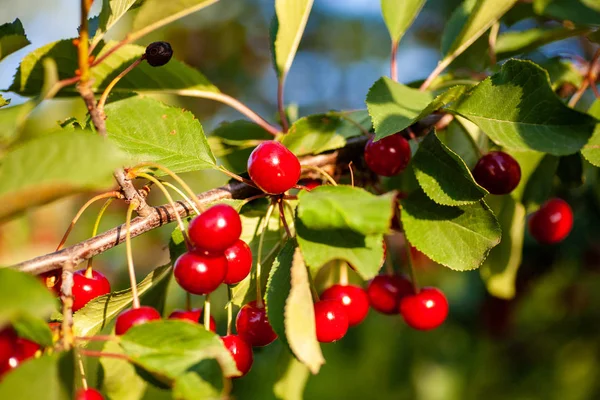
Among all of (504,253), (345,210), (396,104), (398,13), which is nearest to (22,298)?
(345,210)

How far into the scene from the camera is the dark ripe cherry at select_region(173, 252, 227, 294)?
41.0 inches

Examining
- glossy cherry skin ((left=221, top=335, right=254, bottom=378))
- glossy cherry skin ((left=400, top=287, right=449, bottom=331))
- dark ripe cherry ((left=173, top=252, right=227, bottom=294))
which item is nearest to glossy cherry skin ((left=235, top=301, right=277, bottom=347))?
glossy cherry skin ((left=221, top=335, right=254, bottom=378))

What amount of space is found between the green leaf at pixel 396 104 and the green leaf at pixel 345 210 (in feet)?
0.53

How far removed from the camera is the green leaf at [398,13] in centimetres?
163

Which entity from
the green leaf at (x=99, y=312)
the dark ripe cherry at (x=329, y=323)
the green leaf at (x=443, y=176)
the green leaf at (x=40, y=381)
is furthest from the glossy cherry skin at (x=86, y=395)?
the green leaf at (x=443, y=176)

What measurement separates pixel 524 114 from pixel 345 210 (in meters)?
0.47

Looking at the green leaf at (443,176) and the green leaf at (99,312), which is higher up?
the green leaf at (443,176)

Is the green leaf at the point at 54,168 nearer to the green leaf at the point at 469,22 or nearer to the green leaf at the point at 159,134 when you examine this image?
the green leaf at the point at 159,134

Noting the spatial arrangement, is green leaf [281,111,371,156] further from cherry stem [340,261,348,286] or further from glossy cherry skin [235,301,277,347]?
glossy cherry skin [235,301,277,347]

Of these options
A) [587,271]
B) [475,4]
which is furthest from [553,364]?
[475,4]

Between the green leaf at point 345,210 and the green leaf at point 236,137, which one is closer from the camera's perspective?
the green leaf at point 345,210

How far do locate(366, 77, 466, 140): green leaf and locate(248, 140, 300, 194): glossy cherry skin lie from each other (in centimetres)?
18

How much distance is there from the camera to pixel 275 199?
1.28 metres

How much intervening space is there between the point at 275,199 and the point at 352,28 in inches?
275
